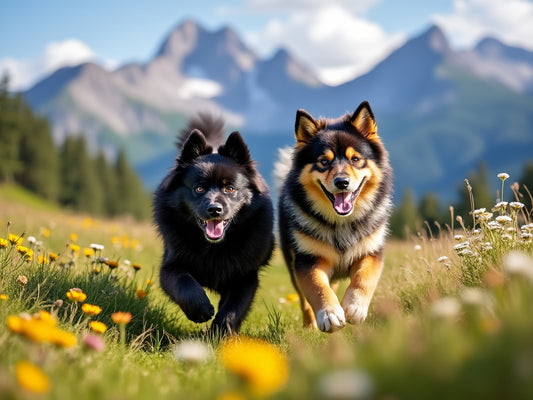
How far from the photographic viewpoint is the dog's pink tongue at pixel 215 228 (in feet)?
15.2

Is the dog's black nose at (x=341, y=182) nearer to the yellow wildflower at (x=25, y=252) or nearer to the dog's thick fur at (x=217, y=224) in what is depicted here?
the dog's thick fur at (x=217, y=224)

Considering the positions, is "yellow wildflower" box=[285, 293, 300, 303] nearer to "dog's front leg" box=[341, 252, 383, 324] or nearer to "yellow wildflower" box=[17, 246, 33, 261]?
"dog's front leg" box=[341, 252, 383, 324]

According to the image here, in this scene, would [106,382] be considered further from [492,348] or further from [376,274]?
[376,274]

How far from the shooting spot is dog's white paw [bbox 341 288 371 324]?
4.15 metres

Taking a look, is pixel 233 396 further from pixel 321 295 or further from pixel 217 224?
pixel 217 224

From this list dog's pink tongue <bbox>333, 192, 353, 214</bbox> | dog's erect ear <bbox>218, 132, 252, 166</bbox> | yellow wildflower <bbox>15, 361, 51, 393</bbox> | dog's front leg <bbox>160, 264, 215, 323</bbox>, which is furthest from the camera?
dog's erect ear <bbox>218, 132, 252, 166</bbox>

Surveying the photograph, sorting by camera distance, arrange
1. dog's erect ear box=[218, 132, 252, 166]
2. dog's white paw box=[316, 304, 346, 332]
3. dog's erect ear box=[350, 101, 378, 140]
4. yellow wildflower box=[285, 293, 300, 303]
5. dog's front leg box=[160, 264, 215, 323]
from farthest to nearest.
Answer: yellow wildflower box=[285, 293, 300, 303]
dog's erect ear box=[218, 132, 252, 166]
dog's erect ear box=[350, 101, 378, 140]
dog's front leg box=[160, 264, 215, 323]
dog's white paw box=[316, 304, 346, 332]

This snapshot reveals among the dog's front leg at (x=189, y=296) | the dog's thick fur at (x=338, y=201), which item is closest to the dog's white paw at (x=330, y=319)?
the dog's thick fur at (x=338, y=201)

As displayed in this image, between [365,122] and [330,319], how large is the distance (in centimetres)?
212

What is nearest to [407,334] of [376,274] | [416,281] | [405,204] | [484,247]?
[484,247]

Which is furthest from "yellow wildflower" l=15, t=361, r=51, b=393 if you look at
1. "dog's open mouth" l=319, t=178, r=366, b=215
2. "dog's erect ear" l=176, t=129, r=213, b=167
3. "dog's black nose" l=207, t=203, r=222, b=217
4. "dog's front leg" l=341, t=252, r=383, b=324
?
"dog's erect ear" l=176, t=129, r=213, b=167

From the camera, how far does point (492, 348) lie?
1722 millimetres

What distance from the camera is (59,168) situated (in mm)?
50312

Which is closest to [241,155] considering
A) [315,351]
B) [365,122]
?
[365,122]
